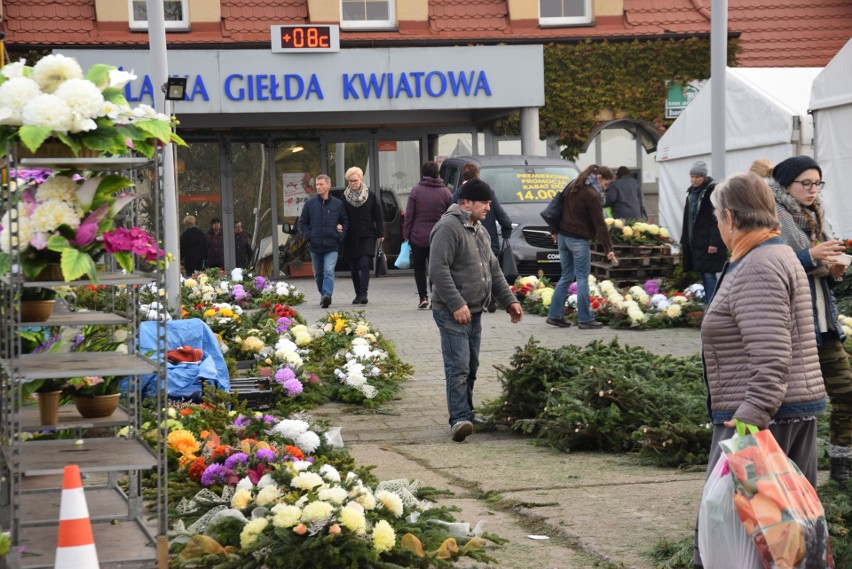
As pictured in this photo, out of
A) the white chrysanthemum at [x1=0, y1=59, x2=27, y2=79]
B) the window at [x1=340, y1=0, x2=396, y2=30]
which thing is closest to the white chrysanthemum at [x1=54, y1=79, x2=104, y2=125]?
the white chrysanthemum at [x1=0, y1=59, x2=27, y2=79]

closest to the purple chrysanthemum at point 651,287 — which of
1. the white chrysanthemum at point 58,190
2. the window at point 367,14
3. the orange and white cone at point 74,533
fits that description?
the window at point 367,14

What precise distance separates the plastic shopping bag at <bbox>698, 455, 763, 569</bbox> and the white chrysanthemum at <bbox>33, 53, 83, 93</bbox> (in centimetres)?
272

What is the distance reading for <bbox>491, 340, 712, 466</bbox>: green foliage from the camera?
7656mm

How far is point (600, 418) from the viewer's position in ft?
26.5

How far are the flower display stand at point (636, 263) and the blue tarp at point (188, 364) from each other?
9784mm

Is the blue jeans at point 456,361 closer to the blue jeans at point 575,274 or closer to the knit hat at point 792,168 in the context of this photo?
the knit hat at point 792,168

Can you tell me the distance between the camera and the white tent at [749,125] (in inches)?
671

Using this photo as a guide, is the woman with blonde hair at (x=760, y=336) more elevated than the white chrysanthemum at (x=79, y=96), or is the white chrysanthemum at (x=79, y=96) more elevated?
the white chrysanthemum at (x=79, y=96)

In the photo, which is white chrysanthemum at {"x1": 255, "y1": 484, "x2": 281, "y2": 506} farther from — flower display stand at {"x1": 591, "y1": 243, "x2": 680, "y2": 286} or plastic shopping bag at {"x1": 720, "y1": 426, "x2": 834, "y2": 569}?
flower display stand at {"x1": 591, "y1": 243, "x2": 680, "y2": 286}

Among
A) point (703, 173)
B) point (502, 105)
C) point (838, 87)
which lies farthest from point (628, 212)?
point (703, 173)

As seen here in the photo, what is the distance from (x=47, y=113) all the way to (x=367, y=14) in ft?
69.0

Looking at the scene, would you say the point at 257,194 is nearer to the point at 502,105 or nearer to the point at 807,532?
the point at 502,105

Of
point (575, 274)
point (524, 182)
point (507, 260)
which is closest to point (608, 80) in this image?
point (524, 182)

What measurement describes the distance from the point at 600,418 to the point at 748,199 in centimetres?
339
